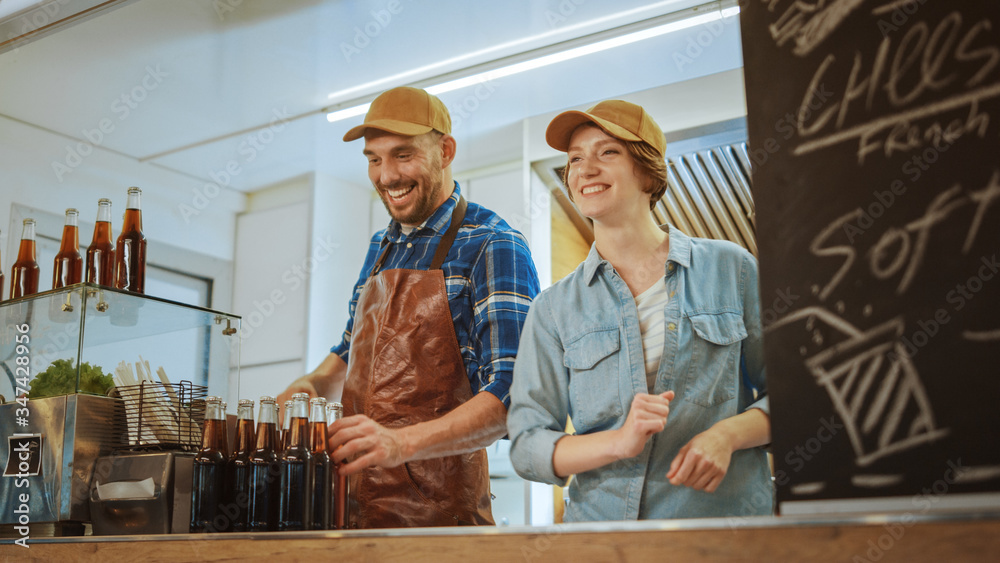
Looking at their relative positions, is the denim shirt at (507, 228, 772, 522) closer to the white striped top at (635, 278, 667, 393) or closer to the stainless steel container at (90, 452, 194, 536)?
the white striped top at (635, 278, 667, 393)

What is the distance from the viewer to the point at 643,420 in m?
1.13

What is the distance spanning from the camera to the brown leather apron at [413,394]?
1.58m

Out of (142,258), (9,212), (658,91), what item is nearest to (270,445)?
(142,258)

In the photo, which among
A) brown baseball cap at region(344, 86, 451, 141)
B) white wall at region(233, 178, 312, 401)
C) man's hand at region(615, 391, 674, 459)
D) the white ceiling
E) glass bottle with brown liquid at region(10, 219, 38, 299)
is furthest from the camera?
white wall at region(233, 178, 312, 401)

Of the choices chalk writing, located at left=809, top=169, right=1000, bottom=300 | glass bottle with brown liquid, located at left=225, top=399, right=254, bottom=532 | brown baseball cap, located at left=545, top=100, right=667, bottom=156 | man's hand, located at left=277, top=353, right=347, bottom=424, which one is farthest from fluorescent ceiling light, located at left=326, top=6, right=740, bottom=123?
chalk writing, located at left=809, top=169, right=1000, bottom=300

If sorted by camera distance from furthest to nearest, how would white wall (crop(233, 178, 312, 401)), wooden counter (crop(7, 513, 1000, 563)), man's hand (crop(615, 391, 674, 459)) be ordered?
white wall (crop(233, 178, 312, 401))
man's hand (crop(615, 391, 674, 459))
wooden counter (crop(7, 513, 1000, 563))

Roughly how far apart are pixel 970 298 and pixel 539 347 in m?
0.80

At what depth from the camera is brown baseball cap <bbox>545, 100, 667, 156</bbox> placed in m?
1.44

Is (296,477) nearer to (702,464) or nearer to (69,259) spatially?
(702,464)

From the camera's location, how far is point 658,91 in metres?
3.33

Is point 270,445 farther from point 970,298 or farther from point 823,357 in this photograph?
point 970,298

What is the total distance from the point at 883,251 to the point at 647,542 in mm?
345

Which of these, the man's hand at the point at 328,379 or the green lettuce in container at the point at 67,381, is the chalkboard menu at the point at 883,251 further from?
the green lettuce in container at the point at 67,381

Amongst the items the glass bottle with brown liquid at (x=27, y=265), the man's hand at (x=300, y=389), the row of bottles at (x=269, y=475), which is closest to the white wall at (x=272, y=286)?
the glass bottle with brown liquid at (x=27, y=265)
